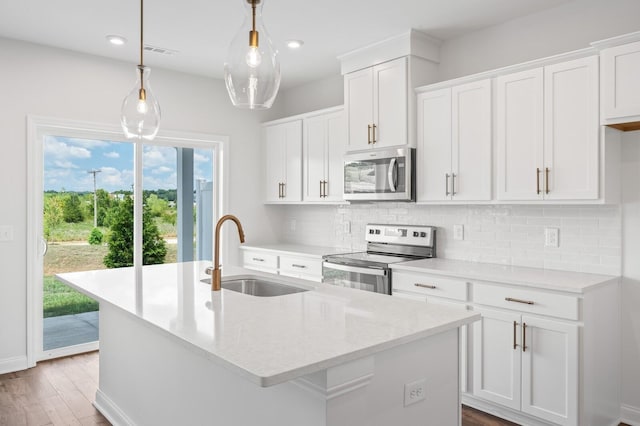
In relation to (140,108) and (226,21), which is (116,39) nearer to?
(226,21)

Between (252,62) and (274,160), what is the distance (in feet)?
11.6

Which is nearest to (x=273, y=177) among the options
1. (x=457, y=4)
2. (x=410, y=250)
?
(x=410, y=250)

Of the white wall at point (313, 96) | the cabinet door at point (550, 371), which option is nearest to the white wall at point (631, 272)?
the cabinet door at point (550, 371)

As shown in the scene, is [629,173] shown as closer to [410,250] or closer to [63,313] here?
[410,250]

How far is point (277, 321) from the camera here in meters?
1.78

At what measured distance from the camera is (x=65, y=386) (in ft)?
11.6

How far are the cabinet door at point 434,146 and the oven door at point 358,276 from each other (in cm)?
71

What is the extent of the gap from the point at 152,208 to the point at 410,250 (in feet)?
8.46

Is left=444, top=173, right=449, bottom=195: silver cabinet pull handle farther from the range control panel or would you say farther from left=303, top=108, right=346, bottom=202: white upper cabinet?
left=303, top=108, right=346, bottom=202: white upper cabinet

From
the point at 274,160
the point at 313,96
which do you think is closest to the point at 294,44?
the point at 313,96

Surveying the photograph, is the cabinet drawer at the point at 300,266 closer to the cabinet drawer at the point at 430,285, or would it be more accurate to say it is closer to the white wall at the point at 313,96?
the cabinet drawer at the point at 430,285

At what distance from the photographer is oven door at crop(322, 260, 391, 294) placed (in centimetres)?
357

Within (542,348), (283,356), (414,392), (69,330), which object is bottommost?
(69,330)

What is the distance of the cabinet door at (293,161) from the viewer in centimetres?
→ 498
